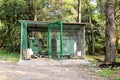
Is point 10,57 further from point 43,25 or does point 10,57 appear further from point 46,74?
point 46,74

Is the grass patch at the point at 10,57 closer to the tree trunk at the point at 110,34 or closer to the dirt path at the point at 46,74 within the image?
the dirt path at the point at 46,74

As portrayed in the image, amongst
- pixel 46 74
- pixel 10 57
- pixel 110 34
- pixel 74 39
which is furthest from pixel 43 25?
pixel 46 74

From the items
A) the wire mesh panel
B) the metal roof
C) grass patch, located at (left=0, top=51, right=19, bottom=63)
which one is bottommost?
grass patch, located at (left=0, top=51, right=19, bottom=63)

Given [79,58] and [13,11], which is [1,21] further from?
[79,58]

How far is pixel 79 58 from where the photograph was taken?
15914mm

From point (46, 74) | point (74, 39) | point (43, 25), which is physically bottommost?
point (46, 74)

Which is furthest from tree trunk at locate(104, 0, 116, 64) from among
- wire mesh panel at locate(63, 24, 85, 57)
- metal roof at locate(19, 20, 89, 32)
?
wire mesh panel at locate(63, 24, 85, 57)

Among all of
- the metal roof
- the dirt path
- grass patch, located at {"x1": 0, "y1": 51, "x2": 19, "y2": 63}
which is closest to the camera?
the dirt path

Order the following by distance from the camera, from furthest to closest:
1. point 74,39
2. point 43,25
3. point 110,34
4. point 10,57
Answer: point 10,57, point 43,25, point 74,39, point 110,34

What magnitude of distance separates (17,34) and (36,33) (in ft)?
21.4

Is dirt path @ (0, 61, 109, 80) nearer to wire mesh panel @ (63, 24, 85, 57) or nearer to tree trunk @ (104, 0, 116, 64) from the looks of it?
tree trunk @ (104, 0, 116, 64)

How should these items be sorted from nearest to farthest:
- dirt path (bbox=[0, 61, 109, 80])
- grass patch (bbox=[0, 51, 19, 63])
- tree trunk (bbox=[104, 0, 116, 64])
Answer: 1. dirt path (bbox=[0, 61, 109, 80])
2. tree trunk (bbox=[104, 0, 116, 64])
3. grass patch (bbox=[0, 51, 19, 63])

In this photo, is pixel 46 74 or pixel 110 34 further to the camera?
pixel 110 34

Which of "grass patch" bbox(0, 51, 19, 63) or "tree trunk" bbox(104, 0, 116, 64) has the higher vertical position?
"tree trunk" bbox(104, 0, 116, 64)
